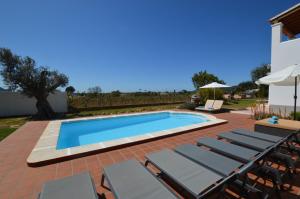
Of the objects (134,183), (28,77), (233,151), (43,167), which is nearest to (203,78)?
(28,77)

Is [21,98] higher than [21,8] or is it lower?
lower

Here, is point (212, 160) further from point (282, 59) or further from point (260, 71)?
point (260, 71)

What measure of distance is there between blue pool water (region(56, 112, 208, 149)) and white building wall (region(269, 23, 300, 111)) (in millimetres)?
4834

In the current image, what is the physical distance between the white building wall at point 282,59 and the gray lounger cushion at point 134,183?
10937 mm

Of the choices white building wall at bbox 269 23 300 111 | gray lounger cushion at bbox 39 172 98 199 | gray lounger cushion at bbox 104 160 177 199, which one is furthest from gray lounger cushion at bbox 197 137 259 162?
white building wall at bbox 269 23 300 111

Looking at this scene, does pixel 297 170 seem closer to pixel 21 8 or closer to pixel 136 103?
pixel 21 8

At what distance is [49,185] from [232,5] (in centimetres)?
1299

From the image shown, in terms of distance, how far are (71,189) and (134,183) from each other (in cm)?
77

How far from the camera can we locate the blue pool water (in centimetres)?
712

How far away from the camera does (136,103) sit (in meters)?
18.6

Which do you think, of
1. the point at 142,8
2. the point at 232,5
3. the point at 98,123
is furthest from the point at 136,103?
the point at 232,5

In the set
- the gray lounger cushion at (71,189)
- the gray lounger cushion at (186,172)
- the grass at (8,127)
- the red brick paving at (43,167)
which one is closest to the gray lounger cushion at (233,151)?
the red brick paving at (43,167)

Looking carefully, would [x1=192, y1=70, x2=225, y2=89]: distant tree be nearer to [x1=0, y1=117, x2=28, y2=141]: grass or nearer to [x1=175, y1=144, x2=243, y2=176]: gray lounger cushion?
[x1=0, y1=117, x2=28, y2=141]: grass

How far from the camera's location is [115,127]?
367 inches
